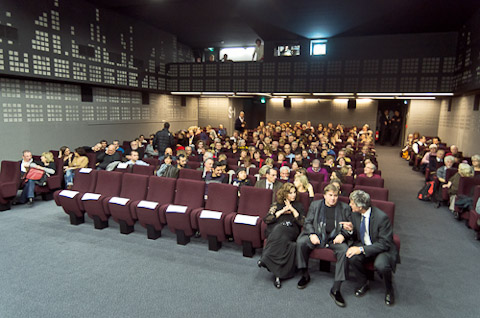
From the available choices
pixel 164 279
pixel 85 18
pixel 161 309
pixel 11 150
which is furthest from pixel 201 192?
pixel 85 18

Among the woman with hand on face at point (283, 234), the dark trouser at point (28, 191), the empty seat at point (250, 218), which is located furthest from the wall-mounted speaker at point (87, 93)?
the woman with hand on face at point (283, 234)

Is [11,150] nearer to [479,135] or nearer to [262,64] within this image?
[262,64]

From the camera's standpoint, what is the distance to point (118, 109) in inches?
491

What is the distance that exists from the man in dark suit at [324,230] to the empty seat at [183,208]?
173 centimetres

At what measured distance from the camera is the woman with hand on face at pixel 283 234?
3.69m

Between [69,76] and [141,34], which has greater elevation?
[141,34]

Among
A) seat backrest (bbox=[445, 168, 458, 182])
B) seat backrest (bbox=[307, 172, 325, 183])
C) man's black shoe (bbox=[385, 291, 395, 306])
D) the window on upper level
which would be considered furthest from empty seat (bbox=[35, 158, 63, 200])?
the window on upper level

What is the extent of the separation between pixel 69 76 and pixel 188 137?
16.3 ft

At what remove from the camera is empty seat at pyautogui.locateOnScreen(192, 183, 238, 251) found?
14.4 ft

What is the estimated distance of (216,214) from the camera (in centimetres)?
446

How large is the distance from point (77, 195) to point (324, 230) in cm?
408

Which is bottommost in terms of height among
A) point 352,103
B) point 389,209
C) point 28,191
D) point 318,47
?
point 28,191

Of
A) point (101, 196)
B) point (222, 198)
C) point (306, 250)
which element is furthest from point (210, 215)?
point (101, 196)

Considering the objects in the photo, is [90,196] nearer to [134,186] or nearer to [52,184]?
[134,186]
